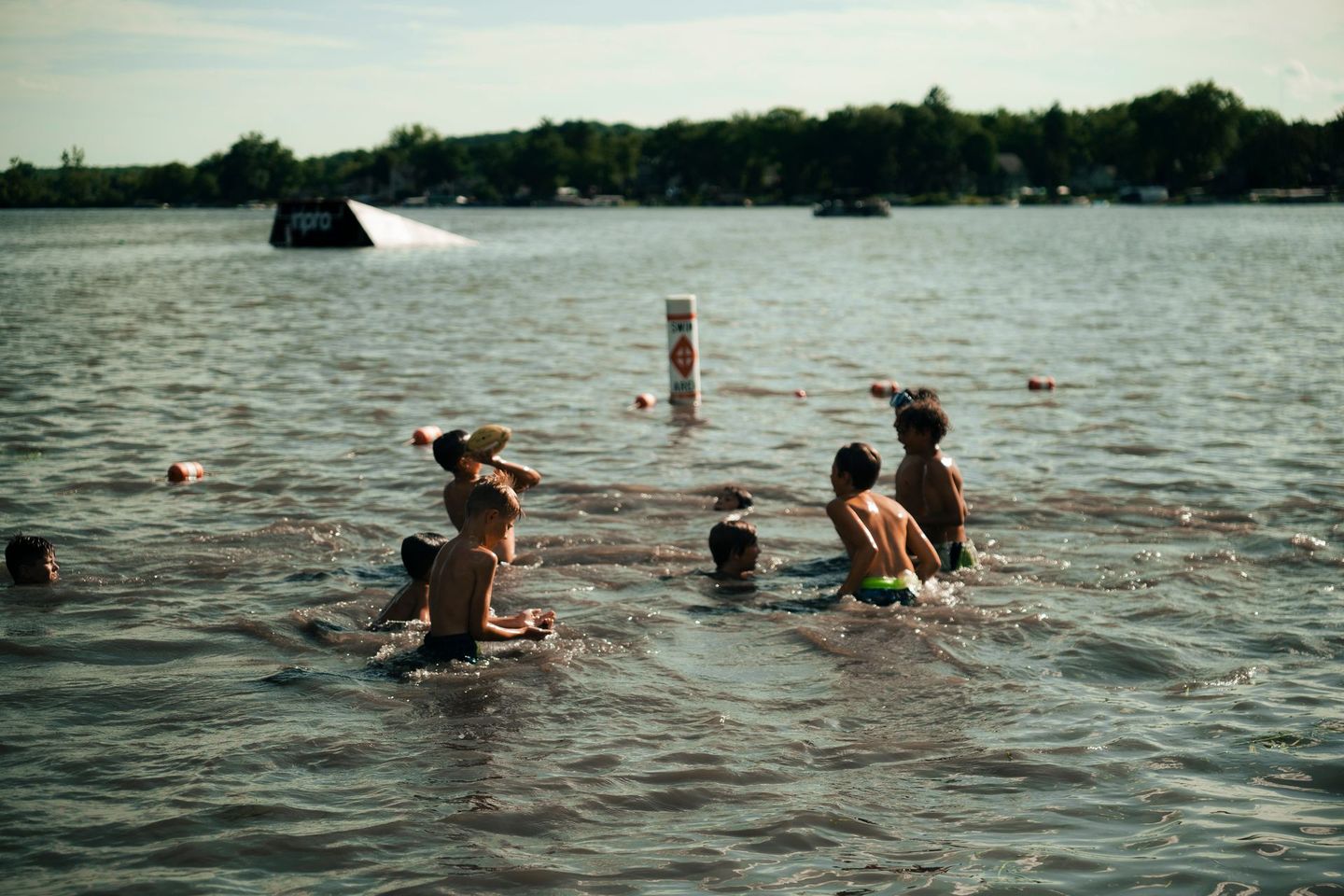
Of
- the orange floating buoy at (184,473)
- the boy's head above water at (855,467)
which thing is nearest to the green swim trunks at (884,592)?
the boy's head above water at (855,467)

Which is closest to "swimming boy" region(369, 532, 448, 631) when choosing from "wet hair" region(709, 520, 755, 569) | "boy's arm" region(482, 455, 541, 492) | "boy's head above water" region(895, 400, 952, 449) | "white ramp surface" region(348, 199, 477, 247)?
"boy's arm" region(482, 455, 541, 492)

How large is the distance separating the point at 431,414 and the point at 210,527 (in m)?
6.89

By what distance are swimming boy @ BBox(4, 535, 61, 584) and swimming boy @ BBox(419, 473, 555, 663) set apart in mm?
3527

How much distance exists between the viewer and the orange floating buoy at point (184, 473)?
13930 millimetres

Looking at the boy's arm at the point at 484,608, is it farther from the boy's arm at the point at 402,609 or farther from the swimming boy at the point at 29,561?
the swimming boy at the point at 29,561

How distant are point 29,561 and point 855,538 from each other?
240 inches

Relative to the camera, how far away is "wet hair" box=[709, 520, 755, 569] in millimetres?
10367

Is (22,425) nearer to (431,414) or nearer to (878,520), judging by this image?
(431,414)

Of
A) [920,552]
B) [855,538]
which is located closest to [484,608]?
[855,538]

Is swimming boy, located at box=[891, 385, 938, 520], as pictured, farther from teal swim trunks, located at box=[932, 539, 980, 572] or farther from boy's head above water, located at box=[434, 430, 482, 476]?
boy's head above water, located at box=[434, 430, 482, 476]

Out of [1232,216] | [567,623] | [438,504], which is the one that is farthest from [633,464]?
[1232,216]

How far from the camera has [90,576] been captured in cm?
1021

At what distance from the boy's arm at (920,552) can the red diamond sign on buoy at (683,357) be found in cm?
948

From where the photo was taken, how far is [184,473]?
13938mm
